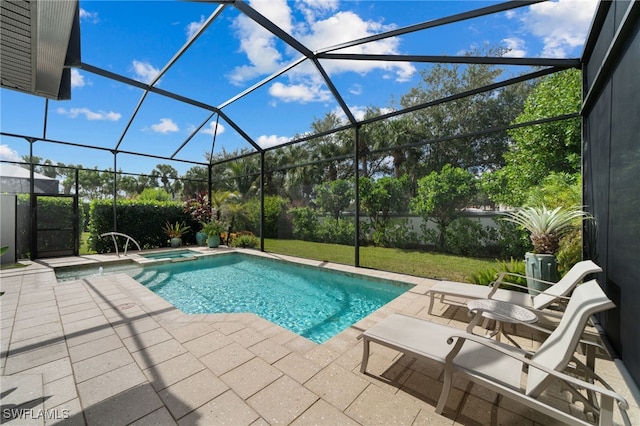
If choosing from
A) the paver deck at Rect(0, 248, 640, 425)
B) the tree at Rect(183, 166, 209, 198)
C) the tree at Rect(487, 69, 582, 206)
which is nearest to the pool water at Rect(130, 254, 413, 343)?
the paver deck at Rect(0, 248, 640, 425)

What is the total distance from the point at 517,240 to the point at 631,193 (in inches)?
260

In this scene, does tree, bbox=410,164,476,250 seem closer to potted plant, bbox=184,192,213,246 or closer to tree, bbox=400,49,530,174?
tree, bbox=400,49,530,174

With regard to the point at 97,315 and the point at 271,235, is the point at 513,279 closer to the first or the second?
the point at 97,315

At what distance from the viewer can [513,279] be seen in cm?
434

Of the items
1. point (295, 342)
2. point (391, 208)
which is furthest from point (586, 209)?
point (391, 208)

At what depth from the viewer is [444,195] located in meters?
9.23

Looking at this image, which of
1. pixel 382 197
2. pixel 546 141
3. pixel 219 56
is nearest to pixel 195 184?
pixel 382 197

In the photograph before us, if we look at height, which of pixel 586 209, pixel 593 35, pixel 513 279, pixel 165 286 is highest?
pixel 593 35

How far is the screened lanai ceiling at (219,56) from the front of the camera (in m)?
3.60

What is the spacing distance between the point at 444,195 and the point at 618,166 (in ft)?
22.5

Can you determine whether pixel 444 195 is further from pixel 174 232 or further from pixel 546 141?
pixel 174 232

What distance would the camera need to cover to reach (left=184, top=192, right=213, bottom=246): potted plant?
11.5m

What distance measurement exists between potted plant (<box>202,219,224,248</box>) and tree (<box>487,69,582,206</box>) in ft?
34.2

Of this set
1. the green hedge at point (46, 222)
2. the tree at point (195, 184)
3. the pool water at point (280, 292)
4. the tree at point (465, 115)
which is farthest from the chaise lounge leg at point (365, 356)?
the tree at point (195, 184)
